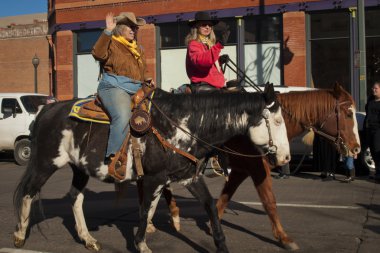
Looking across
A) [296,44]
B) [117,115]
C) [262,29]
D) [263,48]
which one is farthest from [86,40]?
[117,115]

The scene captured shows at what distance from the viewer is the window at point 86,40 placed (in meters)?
23.7

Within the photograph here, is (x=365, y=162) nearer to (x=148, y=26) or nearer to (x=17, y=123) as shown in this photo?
(x=17, y=123)

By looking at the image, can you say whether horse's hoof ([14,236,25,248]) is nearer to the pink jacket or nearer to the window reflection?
the pink jacket

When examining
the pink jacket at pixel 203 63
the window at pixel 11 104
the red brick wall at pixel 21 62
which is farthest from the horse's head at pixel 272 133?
the red brick wall at pixel 21 62

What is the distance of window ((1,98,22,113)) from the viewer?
50.7ft

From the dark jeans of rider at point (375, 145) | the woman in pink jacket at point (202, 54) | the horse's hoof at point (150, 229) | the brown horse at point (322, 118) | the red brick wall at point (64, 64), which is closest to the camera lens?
the woman in pink jacket at point (202, 54)

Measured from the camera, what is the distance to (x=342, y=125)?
5.84m

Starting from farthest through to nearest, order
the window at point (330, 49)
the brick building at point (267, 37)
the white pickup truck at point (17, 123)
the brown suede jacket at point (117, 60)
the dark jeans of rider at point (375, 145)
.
A: the window at point (330, 49)
the brick building at point (267, 37)
the white pickup truck at point (17, 123)
the dark jeans of rider at point (375, 145)
the brown suede jacket at point (117, 60)

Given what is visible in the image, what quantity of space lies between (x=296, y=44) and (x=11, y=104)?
37.0 ft

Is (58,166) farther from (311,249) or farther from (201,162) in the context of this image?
(311,249)

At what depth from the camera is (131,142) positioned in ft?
16.0

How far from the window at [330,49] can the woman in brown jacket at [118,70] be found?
15.5 metres

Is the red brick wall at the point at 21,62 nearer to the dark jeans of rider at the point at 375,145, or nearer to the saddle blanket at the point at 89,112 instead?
the dark jeans of rider at the point at 375,145

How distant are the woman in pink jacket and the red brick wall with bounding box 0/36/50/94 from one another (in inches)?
1516
